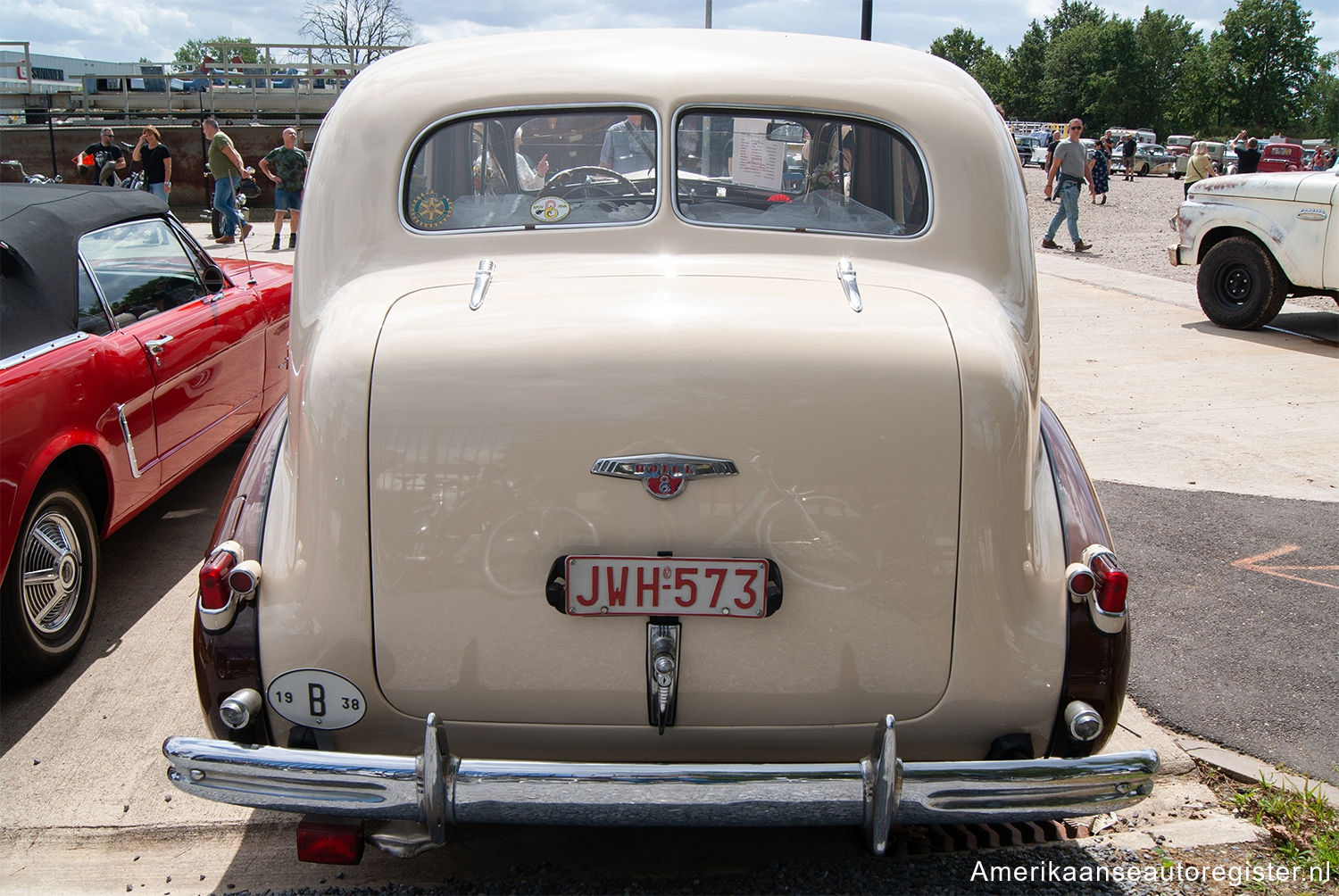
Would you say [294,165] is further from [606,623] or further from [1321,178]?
[606,623]

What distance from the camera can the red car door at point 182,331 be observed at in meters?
4.45

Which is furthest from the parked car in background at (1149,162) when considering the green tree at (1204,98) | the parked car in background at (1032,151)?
the green tree at (1204,98)

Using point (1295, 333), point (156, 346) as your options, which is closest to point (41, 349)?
point (156, 346)

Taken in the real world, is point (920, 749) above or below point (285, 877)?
above

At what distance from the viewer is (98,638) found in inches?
162

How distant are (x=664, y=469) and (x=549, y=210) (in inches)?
44.3

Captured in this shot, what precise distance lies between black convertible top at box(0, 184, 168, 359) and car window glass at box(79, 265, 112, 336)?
0.18ft

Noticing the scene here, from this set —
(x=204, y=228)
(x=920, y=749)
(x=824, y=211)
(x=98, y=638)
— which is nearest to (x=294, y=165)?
(x=204, y=228)

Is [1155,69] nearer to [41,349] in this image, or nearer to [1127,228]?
[1127,228]

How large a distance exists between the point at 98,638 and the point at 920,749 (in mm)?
3280

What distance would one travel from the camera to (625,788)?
2219 mm

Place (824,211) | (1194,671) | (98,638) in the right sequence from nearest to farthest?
(824,211) → (1194,671) → (98,638)

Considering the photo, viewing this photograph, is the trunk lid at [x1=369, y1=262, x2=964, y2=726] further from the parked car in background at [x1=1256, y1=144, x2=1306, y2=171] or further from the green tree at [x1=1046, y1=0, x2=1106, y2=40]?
the green tree at [x1=1046, y1=0, x2=1106, y2=40]

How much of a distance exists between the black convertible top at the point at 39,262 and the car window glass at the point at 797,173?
2.53m
